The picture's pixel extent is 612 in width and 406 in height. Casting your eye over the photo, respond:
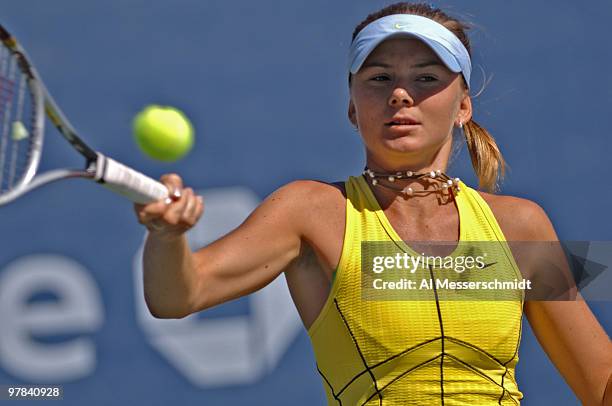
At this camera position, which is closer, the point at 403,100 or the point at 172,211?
the point at 172,211

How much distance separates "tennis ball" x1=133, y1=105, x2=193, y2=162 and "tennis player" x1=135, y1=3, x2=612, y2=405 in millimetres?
204

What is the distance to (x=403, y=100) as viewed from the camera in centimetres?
233

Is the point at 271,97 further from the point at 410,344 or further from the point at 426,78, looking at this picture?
the point at 410,344

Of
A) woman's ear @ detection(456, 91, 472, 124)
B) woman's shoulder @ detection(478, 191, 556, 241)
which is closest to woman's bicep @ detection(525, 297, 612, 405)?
woman's shoulder @ detection(478, 191, 556, 241)

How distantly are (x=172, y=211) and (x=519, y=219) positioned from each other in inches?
37.1

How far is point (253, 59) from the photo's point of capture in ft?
13.4

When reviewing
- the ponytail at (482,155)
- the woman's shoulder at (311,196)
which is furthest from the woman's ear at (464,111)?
the woman's shoulder at (311,196)

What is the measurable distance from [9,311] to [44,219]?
13.7 inches

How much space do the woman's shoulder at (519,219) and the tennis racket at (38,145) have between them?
91 cm

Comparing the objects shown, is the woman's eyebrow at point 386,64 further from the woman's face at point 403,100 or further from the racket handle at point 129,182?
the racket handle at point 129,182

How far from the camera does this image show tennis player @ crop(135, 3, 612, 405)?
2234 mm

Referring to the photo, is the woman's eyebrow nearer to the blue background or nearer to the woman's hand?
the woman's hand

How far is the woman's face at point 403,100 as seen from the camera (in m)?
2.36

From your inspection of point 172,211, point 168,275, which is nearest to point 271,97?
point 168,275
